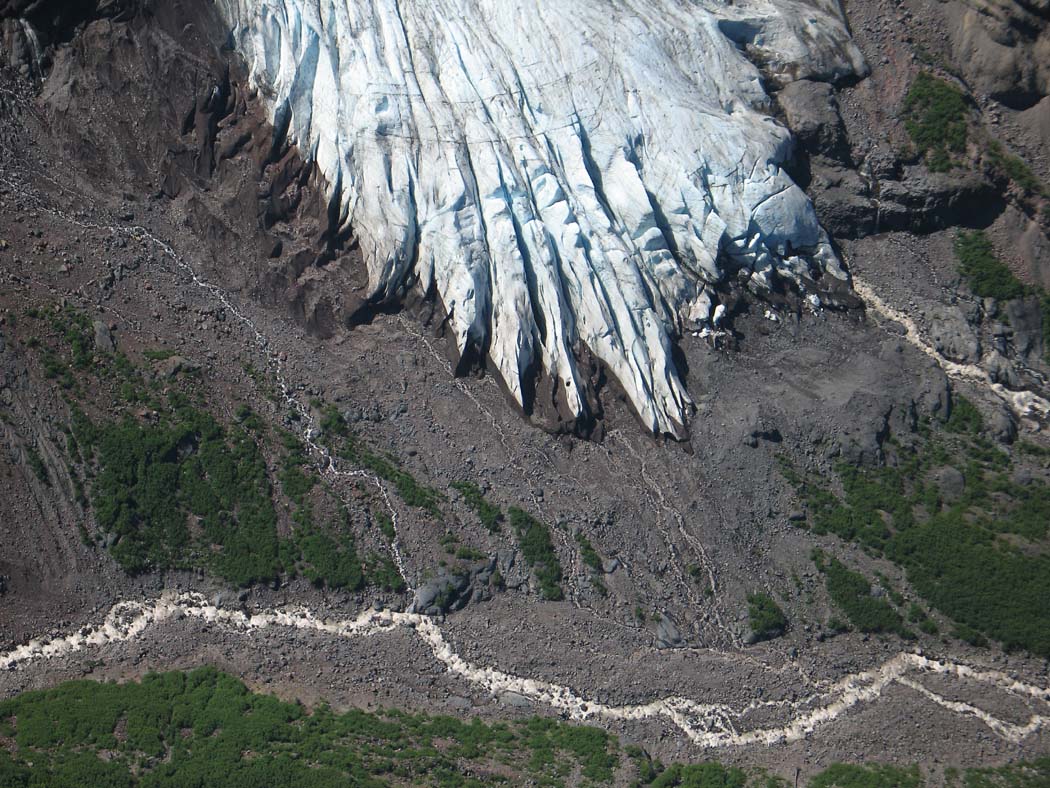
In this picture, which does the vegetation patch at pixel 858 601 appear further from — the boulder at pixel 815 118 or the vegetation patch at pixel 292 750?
the boulder at pixel 815 118

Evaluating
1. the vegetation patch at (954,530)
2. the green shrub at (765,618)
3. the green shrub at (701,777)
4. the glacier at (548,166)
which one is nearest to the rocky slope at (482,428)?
the vegetation patch at (954,530)

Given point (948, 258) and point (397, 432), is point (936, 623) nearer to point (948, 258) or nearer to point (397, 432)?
point (948, 258)

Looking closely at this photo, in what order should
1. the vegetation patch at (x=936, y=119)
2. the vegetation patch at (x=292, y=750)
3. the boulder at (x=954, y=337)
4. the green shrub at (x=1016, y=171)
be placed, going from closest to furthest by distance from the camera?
the vegetation patch at (x=292, y=750) < the boulder at (x=954, y=337) < the green shrub at (x=1016, y=171) < the vegetation patch at (x=936, y=119)

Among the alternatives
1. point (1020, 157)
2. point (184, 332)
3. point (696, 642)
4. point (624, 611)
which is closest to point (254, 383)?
point (184, 332)

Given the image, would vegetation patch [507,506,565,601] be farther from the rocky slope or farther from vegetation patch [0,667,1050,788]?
vegetation patch [0,667,1050,788]

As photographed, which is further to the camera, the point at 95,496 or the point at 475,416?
the point at 475,416

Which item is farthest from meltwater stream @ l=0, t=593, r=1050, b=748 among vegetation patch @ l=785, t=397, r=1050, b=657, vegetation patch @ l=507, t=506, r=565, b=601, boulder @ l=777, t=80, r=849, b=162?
boulder @ l=777, t=80, r=849, b=162

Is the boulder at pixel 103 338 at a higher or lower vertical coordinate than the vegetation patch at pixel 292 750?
higher
